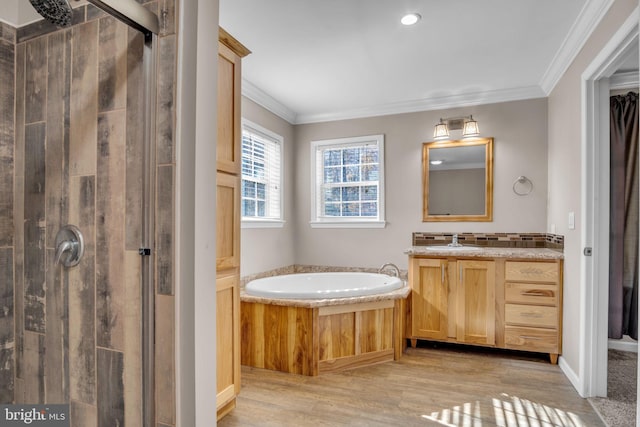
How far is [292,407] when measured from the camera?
2176 millimetres

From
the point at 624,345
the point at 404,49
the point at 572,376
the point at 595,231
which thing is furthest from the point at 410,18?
the point at 624,345

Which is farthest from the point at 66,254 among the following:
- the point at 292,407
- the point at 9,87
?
the point at 292,407

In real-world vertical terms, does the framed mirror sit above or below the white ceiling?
below

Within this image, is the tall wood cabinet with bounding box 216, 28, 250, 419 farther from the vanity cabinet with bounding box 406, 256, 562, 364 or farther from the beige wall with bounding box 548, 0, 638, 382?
the beige wall with bounding box 548, 0, 638, 382

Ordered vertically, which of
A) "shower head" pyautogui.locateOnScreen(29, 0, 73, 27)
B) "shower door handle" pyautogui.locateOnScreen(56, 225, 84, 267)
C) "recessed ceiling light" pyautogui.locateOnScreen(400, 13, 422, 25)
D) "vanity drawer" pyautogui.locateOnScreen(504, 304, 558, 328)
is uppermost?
"recessed ceiling light" pyautogui.locateOnScreen(400, 13, 422, 25)

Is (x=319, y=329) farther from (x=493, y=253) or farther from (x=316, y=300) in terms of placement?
(x=493, y=253)

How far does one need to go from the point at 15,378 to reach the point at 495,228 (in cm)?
378

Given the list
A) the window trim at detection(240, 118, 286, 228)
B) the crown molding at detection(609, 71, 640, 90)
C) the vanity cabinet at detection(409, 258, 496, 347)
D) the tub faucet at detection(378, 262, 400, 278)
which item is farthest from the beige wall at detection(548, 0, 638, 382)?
the window trim at detection(240, 118, 286, 228)

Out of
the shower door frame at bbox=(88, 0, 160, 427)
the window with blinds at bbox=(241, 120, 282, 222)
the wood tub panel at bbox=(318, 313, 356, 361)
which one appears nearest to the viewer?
the shower door frame at bbox=(88, 0, 160, 427)

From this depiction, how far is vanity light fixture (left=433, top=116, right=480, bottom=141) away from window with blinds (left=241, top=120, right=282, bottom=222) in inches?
68.5

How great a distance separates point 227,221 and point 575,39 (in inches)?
104

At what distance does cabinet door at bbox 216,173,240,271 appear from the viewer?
1932 millimetres

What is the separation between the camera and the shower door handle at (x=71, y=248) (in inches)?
48.0

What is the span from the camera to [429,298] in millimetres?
3246
